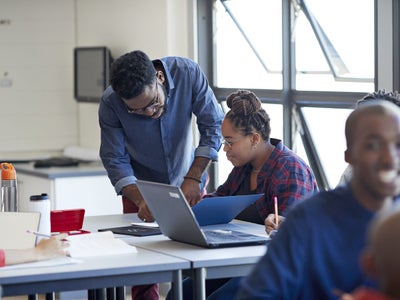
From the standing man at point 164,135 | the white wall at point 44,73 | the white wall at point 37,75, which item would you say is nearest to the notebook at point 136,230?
the standing man at point 164,135

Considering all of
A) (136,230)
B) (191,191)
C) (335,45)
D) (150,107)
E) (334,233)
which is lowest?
(136,230)

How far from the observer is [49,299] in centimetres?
418

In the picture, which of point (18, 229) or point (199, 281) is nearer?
point (199, 281)

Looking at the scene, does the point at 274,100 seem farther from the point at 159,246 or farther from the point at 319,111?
the point at 159,246

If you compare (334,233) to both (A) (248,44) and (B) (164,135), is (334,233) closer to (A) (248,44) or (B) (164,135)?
(B) (164,135)

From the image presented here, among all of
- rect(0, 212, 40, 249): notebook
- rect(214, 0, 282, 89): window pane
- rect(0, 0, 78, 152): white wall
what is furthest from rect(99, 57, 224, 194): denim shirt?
rect(0, 0, 78, 152): white wall

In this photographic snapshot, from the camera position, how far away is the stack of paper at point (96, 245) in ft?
9.82

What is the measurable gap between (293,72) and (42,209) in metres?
2.32

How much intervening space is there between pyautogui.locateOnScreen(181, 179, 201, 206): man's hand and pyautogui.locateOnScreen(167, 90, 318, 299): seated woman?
0.21 meters

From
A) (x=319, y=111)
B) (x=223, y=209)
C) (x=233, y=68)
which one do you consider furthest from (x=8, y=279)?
(x=233, y=68)

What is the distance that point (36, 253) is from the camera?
286cm

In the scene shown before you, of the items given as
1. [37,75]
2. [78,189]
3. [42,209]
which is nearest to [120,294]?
[42,209]

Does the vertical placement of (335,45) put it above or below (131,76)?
above

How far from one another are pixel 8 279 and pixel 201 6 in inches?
137
